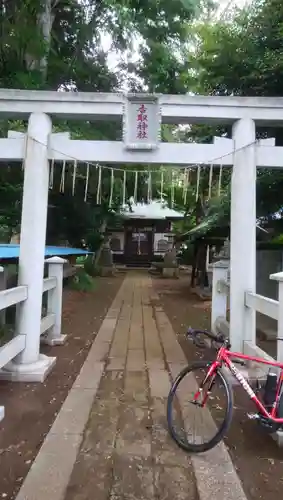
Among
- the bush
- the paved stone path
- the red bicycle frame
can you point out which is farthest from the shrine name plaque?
the bush

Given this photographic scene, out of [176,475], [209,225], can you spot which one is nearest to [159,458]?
[176,475]

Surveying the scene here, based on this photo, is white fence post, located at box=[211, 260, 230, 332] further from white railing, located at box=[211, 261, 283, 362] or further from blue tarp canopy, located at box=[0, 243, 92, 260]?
blue tarp canopy, located at box=[0, 243, 92, 260]

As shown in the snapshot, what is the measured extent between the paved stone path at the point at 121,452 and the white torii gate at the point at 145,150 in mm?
890

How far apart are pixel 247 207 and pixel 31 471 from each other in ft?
11.1

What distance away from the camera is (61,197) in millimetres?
11367

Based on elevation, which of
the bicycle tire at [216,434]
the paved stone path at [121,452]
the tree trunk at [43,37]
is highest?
the tree trunk at [43,37]

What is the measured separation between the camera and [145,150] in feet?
14.3

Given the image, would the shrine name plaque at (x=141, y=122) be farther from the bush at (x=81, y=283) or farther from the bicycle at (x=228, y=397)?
the bush at (x=81, y=283)

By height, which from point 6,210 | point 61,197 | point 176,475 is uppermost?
point 61,197

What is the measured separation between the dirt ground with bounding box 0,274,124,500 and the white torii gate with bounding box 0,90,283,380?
37 centimetres

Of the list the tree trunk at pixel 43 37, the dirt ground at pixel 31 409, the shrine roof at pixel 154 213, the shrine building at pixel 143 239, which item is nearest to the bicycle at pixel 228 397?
the dirt ground at pixel 31 409

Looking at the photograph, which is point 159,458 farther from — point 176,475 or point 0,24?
point 0,24

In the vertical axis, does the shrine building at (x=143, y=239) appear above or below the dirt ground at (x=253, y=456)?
above

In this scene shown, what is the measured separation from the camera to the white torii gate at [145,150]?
14.1 feet
